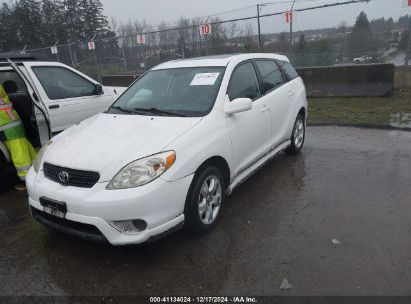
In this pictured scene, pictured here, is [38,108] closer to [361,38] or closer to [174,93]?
[174,93]

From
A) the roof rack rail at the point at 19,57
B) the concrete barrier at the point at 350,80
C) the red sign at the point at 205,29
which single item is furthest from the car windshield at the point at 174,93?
the red sign at the point at 205,29

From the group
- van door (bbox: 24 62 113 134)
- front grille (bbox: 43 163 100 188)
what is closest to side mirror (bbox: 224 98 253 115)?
front grille (bbox: 43 163 100 188)

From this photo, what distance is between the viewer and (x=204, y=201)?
11.3 feet

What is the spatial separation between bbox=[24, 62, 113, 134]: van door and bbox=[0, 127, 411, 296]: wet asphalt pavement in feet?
4.64

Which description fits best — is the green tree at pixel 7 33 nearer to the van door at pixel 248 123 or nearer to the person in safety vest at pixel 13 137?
the person in safety vest at pixel 13 137

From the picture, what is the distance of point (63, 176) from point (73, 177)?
0.36 feet

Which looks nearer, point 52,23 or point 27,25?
point 27,25

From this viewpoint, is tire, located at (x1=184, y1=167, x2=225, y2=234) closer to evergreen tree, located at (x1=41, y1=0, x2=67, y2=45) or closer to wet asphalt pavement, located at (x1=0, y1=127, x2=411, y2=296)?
wet asphalt pavement, located at (x1=0, y1=127, x2=411, y2=296)

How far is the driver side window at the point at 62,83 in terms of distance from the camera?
530 centimetres

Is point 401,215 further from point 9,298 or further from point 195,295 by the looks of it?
point 9,298

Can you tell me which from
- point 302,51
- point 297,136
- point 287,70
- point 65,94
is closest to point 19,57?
point 65,94

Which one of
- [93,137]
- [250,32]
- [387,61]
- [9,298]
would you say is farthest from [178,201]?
[250,32]

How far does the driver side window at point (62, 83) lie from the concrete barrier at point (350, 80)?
266 inches

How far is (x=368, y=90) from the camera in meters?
9.64
